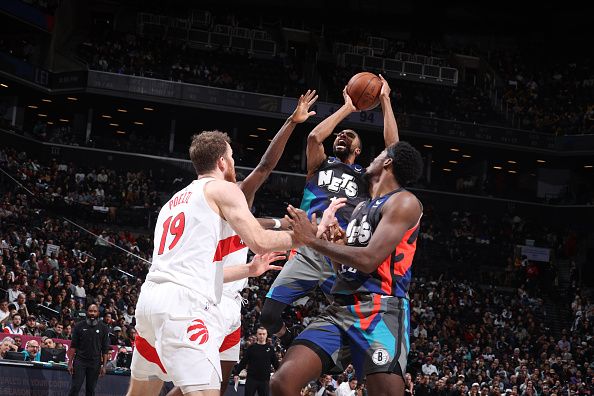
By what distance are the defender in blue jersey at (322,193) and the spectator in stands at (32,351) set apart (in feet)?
24.5

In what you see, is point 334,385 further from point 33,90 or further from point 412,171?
point 33,90

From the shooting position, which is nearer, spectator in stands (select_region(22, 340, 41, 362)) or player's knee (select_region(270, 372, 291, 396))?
player's knee (select_region(270, 372, 291, 396))

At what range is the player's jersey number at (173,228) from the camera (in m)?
4.69

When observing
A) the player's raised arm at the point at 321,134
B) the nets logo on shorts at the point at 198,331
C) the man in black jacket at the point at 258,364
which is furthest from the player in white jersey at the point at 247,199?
the man in black jacket at the point at 258,364

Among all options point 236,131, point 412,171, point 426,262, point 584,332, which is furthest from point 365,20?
point 412,171

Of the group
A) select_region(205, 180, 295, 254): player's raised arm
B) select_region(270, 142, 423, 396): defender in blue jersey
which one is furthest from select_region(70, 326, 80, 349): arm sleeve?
select_region(205, 180, 295, 254): player's raised arm

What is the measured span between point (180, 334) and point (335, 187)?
2.84 meters

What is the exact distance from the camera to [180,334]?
444cm

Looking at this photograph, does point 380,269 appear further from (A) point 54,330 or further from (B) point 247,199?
(A) point 54,330

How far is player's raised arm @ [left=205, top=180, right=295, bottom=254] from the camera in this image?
4613mm

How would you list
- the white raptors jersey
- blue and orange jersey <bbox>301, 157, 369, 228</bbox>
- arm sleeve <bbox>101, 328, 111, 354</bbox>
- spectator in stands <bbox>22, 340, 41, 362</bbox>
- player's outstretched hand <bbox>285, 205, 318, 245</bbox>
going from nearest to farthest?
the white raptors jersey → player's outstretched hand <bbox>285, 205, 318, 245</bbox> → blue and orange jersey <bbox>301, 157, 369, 228</bbox> → arm sleeve <bbox>101, 328, 111, 354</bbox> → spectator in stands <bbox>22, 340, 41, 362</bbox>

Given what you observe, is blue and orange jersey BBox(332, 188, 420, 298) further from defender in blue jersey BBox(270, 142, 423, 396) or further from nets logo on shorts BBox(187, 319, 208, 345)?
nets logo on shorts BBox(187, 319, 208, 345)

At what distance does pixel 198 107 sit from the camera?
106 ft

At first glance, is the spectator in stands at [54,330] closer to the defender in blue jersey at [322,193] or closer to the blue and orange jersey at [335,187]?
the defender in blue jersey at [322,193]
